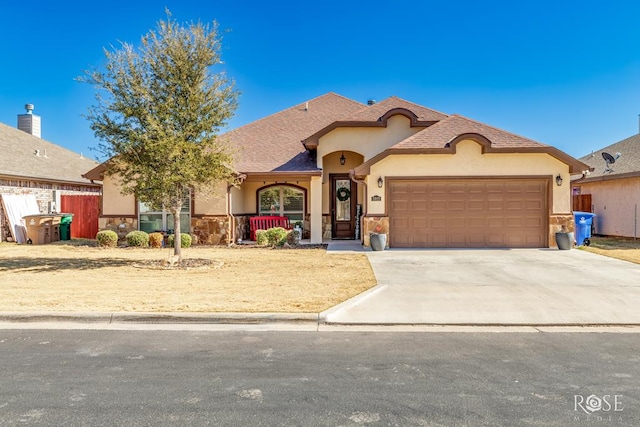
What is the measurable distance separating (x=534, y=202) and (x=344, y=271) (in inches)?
331

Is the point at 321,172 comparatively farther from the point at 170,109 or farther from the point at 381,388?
the point at 381,388

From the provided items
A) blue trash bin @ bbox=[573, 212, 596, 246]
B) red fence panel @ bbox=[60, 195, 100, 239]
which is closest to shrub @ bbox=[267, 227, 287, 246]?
red fence panel @ bbox=[60, 195, 100, 239]

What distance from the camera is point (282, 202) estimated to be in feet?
64.8

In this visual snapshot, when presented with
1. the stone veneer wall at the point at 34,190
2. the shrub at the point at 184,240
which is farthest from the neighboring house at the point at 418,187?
the stone veneer wall at the point at 34,190

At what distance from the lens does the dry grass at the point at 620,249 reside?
44.3 ft

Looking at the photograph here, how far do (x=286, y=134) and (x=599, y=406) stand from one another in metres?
19.1

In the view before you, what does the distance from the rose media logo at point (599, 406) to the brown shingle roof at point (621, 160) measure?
1773 cm

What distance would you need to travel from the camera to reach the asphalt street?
3785 millimetres

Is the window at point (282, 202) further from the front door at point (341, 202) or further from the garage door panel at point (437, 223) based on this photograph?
the garage door panel at point (437, 223)

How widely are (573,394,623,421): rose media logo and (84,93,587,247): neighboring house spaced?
11.6m

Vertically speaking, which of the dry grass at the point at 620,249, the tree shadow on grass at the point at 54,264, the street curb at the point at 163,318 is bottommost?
the street curb at the point at 163,318

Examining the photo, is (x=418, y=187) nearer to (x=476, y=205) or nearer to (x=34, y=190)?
(x=476, y=205)

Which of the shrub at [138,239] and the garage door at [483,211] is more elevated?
the garage door at [483,211]

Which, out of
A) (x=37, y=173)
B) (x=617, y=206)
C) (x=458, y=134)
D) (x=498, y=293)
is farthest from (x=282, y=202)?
(x=617, y=206)
